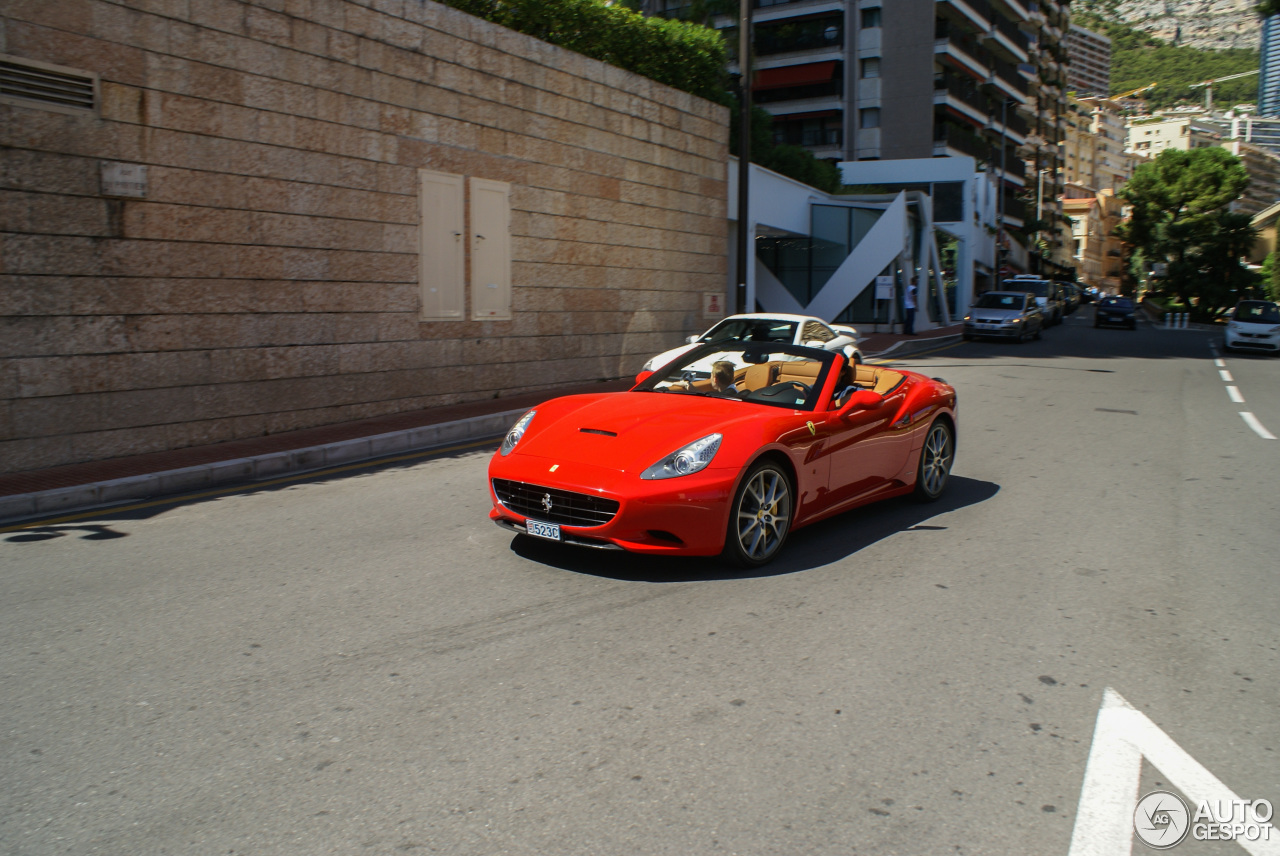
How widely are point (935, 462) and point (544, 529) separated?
3.60m

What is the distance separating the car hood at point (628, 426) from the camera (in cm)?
551

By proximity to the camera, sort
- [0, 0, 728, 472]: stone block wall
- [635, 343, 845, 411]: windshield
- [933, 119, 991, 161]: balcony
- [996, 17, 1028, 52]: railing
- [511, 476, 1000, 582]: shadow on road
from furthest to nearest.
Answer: [996, 17, 1028, 52]: railing < [933, 119, 991, 161]: balcony < [0, 0, 728, 472]: stone block wall < [635, 343, 845, 411]: windshield < [511, 476, 1000, 582]: shadow on road

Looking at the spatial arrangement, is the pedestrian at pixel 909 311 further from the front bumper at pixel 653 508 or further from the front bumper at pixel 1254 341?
the front bumper at pixel 653 508

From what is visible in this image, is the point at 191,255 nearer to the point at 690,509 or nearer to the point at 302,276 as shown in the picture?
the point at 302,276

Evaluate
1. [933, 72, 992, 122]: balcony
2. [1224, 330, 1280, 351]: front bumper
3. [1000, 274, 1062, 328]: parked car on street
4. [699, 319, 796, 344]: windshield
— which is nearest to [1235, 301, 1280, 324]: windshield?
[1224, 330, 1280, 351]: front bumper

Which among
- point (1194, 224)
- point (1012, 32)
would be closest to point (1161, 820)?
point (1194, 224)

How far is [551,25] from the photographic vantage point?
1650 centimetres

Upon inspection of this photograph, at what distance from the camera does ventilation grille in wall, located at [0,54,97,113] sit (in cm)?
859

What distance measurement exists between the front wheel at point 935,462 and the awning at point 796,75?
171 ft

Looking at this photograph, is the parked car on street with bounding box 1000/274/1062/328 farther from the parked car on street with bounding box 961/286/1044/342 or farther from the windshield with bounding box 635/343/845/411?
the windshield with bounding box 635/343/845/411

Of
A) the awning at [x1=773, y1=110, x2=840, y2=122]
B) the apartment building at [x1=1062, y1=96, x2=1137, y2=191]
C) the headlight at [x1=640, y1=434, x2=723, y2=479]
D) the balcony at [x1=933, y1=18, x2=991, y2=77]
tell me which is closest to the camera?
the headlight at [x1=640, y1=434, x2=723, y2=479]

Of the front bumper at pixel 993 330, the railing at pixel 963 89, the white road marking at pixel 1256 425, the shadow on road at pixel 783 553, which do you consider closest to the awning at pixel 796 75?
the railing at pixel 963 89

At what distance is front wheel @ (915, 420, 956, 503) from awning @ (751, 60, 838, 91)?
5212 cm

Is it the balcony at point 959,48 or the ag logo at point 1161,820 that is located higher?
the balcony at point 959,48
